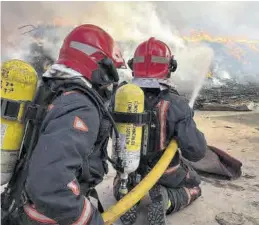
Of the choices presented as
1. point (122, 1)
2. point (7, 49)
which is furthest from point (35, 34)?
point (122, 1)

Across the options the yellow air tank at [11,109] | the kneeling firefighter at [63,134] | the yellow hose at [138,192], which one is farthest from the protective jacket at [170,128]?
the yellow air tank at [11,109]

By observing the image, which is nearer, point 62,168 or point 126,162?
point 62,168

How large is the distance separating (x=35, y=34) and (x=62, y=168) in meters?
21.2

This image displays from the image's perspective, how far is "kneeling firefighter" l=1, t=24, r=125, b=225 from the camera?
1882 mm

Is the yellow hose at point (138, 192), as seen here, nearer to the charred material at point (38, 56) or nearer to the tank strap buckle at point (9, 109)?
the tank strap buckle at point (9, 109)

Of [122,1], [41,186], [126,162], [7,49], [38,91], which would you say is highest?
[122,1]

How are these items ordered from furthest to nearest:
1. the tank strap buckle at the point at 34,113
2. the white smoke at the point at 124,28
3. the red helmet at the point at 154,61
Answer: the white smoke at the point at 124,28, the red helmet at the point at 154,61, the tank strap buckle at the point at 34,113

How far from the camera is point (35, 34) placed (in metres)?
21.9

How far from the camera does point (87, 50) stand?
232 cm

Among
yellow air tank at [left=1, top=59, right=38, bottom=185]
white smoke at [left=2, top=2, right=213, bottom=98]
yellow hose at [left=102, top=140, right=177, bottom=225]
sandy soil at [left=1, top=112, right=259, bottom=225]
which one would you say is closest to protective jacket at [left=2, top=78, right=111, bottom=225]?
yellow air tank at [left=1, top=59, right=38, bottom=185]

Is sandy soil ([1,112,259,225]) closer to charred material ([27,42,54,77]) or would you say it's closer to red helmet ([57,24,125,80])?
red helmet ([57,24,125,80])

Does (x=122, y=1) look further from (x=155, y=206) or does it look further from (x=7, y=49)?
(x=155, y=206)

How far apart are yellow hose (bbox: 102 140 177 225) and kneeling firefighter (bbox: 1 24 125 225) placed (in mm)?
221

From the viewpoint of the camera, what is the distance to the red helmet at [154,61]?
12.6ft
